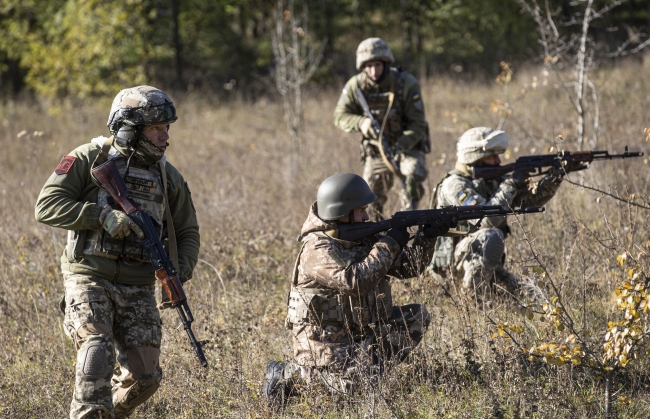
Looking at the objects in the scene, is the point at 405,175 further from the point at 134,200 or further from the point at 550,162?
the point at 134,200

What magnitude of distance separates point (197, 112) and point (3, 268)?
12187 mm

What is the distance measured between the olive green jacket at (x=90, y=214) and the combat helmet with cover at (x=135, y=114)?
0.18m

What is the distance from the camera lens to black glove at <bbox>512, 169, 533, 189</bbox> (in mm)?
5797

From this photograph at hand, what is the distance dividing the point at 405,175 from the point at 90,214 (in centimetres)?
431

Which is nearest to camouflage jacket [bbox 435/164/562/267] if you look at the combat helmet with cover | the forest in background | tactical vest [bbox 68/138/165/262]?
tactical vest [bbox 68/138/165/262]

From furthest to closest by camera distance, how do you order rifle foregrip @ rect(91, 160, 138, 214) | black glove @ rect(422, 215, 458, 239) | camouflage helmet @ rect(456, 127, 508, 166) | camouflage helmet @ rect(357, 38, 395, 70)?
camouflage helmet @ rect(357, 38, 395, 70) < camouflage helmet @ rect(456, 127, 508, 166) < black glove @ rect(422, 215, 458, 239) < rifle foregrip @ rect(91, 160, 138, 214)

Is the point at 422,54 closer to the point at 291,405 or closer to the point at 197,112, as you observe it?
the point at 197,112

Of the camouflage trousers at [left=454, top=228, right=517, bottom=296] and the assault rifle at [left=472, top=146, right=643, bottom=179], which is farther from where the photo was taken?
the assault rifle at [left=472, top=146, right=643, bottom=179]

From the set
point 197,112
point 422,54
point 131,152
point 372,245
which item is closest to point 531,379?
point 372,245

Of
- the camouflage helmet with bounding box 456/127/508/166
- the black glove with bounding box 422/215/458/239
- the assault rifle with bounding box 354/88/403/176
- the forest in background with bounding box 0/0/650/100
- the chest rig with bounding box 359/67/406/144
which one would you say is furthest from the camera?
the forest in background with bounding box 0/0/650/100

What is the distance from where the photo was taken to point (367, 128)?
748 cm

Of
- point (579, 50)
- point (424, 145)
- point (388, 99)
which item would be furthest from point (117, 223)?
point (579, 50)

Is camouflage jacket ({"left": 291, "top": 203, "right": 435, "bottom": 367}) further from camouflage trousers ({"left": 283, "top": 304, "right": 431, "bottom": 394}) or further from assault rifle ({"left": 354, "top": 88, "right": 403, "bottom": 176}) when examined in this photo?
assault rifle ({"left": 354, "top": 88, "right": 403, "bottom": 176})

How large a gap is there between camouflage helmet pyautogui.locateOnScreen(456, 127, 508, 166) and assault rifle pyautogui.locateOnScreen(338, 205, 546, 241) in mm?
1248
